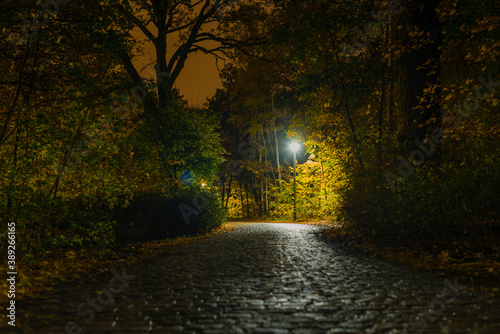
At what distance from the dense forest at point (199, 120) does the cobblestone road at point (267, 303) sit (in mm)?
2594

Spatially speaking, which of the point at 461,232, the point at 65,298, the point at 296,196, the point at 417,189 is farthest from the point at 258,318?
the point at 296,196

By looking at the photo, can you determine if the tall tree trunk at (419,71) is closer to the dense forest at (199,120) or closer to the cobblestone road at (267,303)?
the dense forest at (199,120)

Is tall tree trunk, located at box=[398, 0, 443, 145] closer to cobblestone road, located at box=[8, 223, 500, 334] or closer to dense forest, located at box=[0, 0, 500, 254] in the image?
dense forest, located at box=[0, 0, 500, 254]

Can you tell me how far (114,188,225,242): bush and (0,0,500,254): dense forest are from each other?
6cm

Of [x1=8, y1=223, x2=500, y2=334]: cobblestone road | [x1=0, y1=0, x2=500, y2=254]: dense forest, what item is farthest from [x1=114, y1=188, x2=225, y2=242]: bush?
[x1=8, y1=223, x2=500, y2=334]: cobblestone road

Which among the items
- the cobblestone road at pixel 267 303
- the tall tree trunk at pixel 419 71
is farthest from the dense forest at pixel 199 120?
the cobblestone road at pixel 267 303

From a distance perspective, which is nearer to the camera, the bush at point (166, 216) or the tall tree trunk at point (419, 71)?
the tall tree trunk at point (419, 71)

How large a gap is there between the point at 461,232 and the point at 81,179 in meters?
9.12

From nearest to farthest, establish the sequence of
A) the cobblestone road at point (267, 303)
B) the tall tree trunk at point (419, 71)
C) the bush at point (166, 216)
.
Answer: the cobblestone road at point (267, 303) < the tall tree trunk at point (419, 71) < the bush at point (166, 216)

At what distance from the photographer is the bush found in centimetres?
1351

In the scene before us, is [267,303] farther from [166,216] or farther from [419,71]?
[166,216]

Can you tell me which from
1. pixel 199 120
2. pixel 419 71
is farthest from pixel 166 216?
pixel 419 71

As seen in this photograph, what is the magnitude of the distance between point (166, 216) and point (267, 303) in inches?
433

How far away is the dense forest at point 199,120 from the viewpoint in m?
7.50
